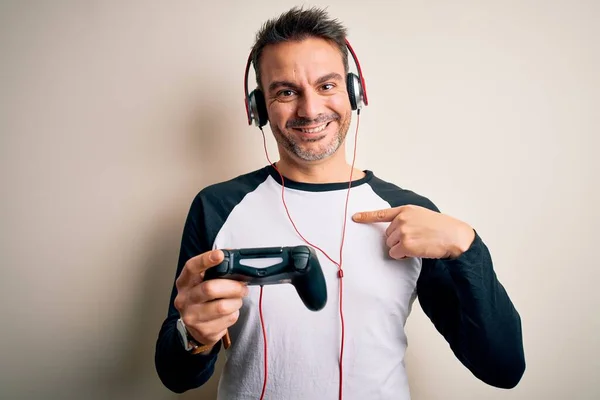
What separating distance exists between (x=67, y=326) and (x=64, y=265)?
0.24m

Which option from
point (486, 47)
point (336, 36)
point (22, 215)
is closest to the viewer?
point (336, 36)

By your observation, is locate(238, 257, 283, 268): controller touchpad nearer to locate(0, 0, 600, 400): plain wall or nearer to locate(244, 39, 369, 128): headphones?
locate(244, 39, 369, 128): headphones

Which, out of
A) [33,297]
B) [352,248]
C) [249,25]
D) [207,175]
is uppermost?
[249,25]

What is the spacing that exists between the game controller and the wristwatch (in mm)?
211

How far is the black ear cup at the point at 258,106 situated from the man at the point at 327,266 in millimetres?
14

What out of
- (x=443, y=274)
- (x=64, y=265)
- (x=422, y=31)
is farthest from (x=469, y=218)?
(x=64, y=265)

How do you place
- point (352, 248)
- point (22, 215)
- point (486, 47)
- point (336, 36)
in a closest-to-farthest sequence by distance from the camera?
1. point (352, 248)
2. point (336, 36)
3. point (22, 215)
4. point (486, 47)

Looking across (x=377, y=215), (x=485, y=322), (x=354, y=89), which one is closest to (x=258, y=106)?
(x=354, y=89)

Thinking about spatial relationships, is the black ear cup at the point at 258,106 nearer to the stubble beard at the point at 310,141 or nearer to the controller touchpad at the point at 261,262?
the stubble beard at the point at 310,141

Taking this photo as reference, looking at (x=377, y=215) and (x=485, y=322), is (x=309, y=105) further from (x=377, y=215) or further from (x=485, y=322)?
(x=485, y=322)

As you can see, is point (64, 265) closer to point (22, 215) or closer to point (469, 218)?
point (22, 215)

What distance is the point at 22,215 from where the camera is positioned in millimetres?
1304

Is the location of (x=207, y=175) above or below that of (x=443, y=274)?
above

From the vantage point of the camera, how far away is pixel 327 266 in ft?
3.22
